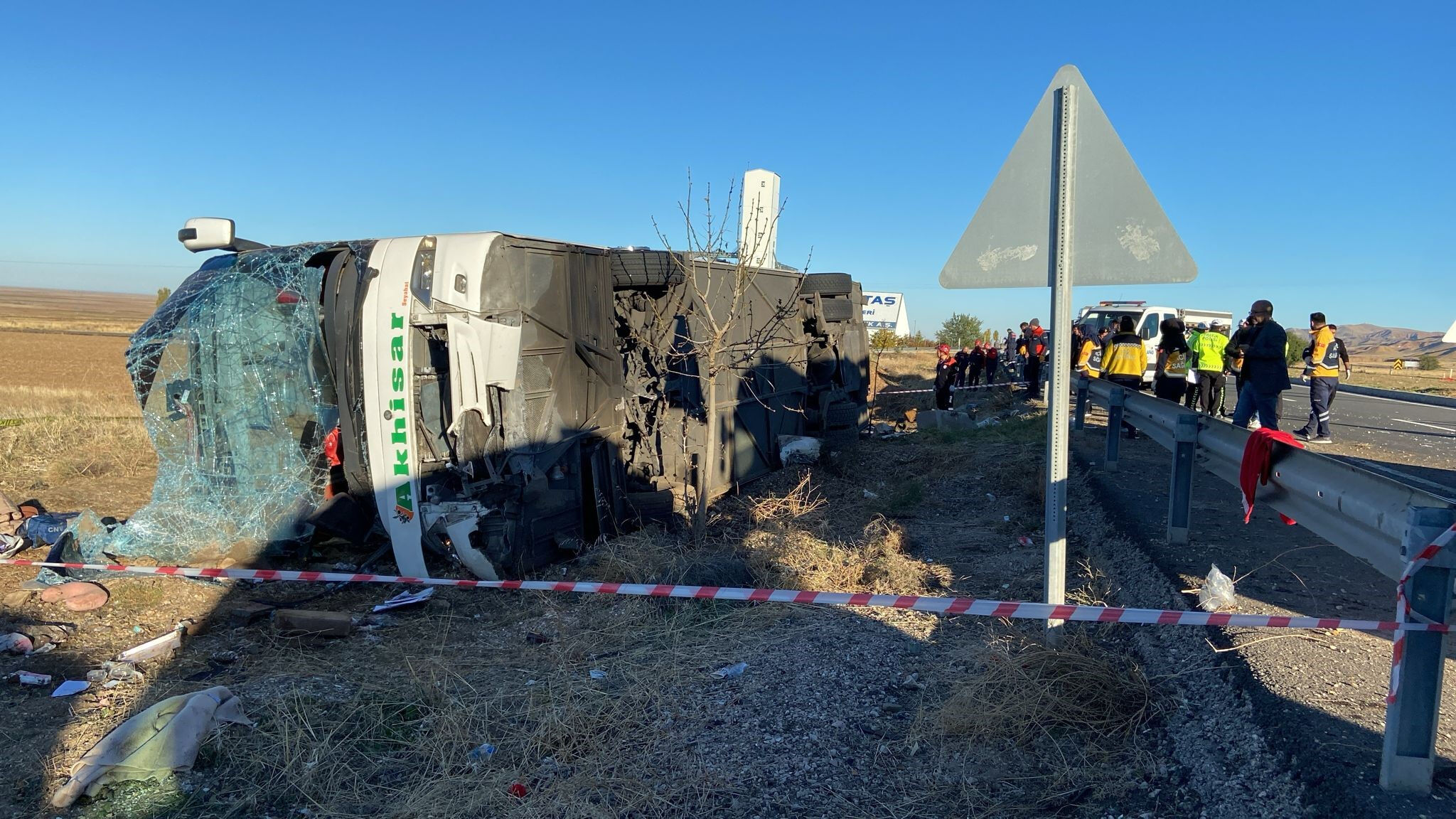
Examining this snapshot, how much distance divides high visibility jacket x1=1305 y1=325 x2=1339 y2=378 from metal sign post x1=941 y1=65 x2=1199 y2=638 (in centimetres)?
899

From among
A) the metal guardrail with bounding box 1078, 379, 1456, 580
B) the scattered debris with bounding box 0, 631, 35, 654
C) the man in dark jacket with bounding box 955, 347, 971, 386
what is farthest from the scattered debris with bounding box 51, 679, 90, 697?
the man in dark jacket with bounding box 955, 347, 971, 386

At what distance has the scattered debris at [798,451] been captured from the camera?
1011 cm

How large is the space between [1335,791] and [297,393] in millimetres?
6434

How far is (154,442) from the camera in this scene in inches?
264

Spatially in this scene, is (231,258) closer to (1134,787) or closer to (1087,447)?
(1134,787)

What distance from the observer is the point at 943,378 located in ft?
56.6

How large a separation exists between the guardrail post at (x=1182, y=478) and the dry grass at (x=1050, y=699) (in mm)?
2033

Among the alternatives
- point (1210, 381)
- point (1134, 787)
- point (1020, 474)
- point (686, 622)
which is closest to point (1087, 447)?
point (1020, 474)

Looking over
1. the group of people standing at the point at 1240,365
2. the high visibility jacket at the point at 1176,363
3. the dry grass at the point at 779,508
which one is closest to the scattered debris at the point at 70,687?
the dry grass at the point at 779,508

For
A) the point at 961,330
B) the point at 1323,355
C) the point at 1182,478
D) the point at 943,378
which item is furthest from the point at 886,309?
the point at 1182,478

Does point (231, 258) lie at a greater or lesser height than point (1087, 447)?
greater

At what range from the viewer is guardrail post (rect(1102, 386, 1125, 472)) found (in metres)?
8.13

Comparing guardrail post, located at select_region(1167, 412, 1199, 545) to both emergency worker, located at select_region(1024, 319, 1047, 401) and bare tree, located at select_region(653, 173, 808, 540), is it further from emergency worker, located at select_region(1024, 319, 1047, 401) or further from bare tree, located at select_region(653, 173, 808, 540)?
emergency worker, located at select_region(1024, 319, 1047, 401)

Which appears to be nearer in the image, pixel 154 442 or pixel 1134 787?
pixel 1134 787
